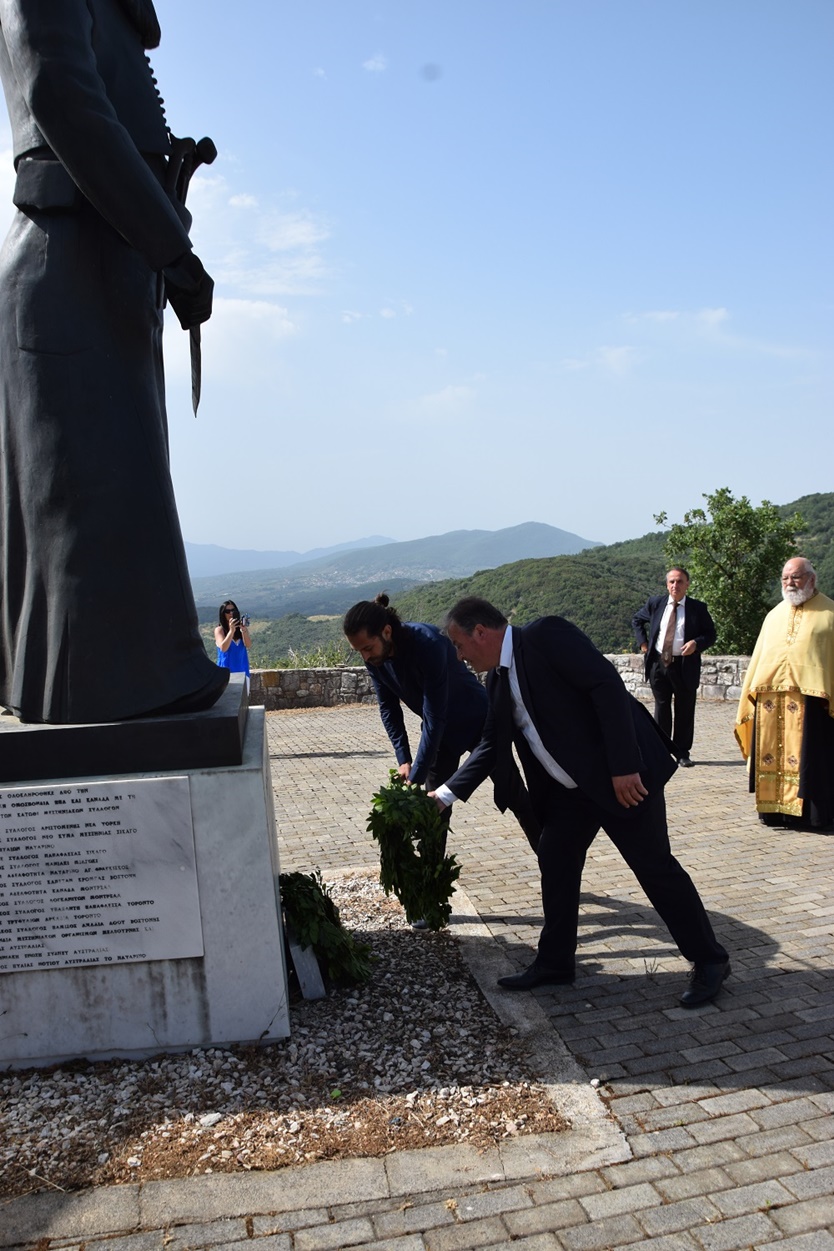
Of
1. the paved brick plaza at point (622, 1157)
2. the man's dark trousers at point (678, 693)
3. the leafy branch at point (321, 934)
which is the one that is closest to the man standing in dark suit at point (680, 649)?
the man's dark trousers at point (678, 693)

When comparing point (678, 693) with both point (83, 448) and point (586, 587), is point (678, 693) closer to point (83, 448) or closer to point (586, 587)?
point (83, 448)

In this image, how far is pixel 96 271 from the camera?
3.56m

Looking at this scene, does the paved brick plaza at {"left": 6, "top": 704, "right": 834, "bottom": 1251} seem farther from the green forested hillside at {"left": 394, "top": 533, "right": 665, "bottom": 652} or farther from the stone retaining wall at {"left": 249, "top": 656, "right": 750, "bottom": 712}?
the green forested hillside at {"left": 394, "top": 533, "right": 665, "bottom": 652}

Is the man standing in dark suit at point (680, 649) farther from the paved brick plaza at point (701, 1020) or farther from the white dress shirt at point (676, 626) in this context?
the paved brick plaza at point (701, 1020)

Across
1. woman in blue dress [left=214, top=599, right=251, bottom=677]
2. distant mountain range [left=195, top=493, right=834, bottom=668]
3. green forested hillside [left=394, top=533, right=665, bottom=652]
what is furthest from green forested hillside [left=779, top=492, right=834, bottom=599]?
woman in blue dress [left=214, top=599, right=251, bottom=677]

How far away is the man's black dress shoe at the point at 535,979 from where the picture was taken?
4211 mm

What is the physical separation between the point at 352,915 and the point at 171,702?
7.31ft

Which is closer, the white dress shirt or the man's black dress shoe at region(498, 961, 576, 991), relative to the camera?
the man's black dress shoe at region(498, 961, 576, 991)

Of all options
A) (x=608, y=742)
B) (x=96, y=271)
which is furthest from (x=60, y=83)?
(x=608, y=742)

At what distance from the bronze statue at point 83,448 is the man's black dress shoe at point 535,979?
186cm

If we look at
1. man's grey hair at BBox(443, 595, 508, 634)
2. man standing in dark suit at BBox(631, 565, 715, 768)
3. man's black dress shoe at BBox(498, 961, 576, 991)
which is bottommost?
man's black dress shoe at BBox(498, 961, 576, 991)

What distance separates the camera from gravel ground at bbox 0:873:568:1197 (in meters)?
2.97

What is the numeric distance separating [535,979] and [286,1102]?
54.1 inches

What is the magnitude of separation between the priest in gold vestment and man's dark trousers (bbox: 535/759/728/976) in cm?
321
